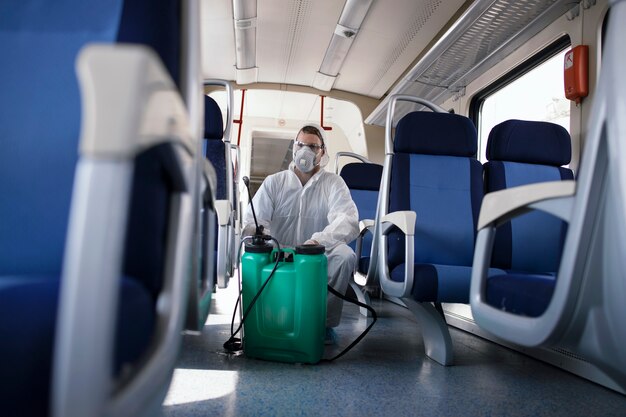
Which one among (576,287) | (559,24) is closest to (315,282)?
(576,287)

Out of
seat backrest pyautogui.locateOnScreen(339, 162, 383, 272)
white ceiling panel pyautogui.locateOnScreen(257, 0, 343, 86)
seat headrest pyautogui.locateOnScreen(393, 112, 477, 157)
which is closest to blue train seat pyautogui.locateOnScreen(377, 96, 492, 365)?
seat headrest pyautogui.locateOnScreen(393, 112, 477, 157)

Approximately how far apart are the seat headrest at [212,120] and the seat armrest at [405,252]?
121 cm

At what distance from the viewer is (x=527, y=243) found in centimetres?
228

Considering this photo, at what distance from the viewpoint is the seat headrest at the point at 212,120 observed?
2.68 metres

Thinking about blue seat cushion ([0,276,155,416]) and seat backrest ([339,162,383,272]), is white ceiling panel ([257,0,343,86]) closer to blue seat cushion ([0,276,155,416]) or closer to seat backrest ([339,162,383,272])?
seat backrest ([339,162,383,272])

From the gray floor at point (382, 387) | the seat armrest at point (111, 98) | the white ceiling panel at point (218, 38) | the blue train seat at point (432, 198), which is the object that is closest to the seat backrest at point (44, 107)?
the seat armrest at point (111, 98)

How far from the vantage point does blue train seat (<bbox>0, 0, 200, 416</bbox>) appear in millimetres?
397

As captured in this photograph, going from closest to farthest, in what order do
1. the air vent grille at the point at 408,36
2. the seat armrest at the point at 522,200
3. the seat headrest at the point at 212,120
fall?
the seat armrest at the point at 522,200 < the seat headrest at the point at 212,120 < the air vent grille at the point at 408,36

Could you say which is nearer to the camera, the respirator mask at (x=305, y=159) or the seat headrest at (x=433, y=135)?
the seat headrest at (x=433, y=135)

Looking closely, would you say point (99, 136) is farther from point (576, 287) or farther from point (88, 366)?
point (576, 287)

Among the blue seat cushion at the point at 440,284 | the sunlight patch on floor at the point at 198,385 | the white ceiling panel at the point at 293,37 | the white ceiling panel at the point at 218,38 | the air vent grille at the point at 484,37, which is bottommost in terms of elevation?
the sunlight patch on floor at the point at 198,385

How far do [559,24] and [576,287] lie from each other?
264cm

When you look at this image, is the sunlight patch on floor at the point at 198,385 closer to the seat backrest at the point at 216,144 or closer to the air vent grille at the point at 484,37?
the seat backrest at the point at 216,144

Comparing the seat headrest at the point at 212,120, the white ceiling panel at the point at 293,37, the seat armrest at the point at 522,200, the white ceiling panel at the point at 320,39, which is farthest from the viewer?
the white ceiling panel at the point at 293,37
